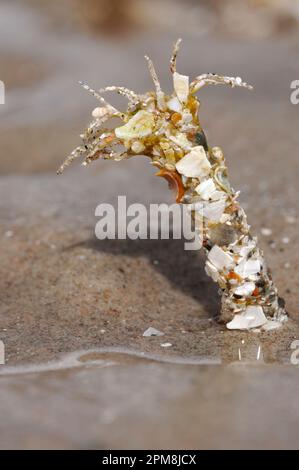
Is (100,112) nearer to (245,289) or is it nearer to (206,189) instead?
(206,189)

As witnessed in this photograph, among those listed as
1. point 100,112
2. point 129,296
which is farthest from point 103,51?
point 100,112

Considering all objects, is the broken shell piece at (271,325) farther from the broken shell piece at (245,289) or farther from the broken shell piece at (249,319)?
the broken shell piece at (245,289)

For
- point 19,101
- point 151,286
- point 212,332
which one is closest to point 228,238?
point 212,332

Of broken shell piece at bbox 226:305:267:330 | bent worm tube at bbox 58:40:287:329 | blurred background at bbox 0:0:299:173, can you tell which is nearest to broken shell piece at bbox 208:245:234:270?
bent worm tube at bbox 58:40:287:329

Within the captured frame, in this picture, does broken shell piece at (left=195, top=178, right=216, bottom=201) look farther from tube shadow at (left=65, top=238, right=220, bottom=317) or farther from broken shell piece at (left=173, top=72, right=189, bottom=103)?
tube shadow at (left=65, top=238, right=220, bottom=317)

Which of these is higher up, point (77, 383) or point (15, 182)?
point (15, 182)

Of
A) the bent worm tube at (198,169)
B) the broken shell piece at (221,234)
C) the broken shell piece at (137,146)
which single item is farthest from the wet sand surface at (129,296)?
the broken shell piece at (137,146)

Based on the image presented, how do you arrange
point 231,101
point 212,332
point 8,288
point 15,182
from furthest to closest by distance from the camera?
point 231,101, point 15,182, point 8,288, point 212,332
